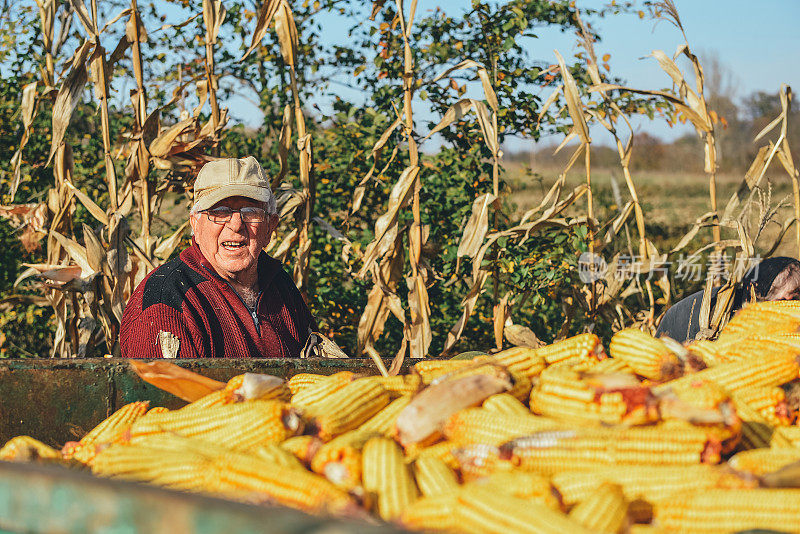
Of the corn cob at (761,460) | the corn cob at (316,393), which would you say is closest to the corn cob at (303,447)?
the corn cob at (316,393)

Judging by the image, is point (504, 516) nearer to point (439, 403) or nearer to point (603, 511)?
point (603, 511)

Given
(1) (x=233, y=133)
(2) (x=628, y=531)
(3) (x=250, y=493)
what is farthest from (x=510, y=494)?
Result: (1) (x=233, y=133)

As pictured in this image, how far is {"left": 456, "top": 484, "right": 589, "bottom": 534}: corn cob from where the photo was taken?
53.5 inches

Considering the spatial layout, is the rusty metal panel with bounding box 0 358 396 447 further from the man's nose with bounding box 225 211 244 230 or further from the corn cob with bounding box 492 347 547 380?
the corn cob with bounding box 492 347 547 380

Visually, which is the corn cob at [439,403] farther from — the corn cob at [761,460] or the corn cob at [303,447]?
the corn cob at [761,460]

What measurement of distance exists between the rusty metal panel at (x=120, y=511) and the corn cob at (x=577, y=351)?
57.4 inches

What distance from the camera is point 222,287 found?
369 cm

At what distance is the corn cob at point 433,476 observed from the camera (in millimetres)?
1694

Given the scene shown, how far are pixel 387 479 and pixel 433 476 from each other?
13 centimetres

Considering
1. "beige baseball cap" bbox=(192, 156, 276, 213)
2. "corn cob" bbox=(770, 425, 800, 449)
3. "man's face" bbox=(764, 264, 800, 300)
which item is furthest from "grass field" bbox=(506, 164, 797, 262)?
"corn cob" bbox=(770, 425, 800, 449)

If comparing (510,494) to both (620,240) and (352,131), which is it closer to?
(352,131)

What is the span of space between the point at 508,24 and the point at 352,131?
157cm

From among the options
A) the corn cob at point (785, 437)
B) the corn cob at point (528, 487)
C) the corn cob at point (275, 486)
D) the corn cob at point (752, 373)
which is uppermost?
the corn cob at point (752, 373)

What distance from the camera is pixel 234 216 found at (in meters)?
3.69
